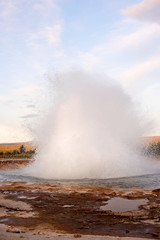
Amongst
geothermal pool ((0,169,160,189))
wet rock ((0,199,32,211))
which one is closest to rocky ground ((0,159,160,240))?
wet rock ((0,199,32,211))

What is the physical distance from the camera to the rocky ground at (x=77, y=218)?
5824 millimetres

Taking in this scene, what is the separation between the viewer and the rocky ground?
5.82 meters

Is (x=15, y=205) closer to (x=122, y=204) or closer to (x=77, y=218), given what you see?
(x=77, y=218)

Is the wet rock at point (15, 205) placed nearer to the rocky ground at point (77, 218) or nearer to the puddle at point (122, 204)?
the rocky ground at point (77, 218)

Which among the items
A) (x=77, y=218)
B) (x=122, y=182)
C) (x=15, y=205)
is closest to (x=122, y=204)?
(x=77, y=218)

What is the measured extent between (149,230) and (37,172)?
18354 mm

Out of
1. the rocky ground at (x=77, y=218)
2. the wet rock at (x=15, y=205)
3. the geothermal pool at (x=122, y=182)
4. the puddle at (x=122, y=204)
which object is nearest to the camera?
the rocky ground at (x=77, y=218)

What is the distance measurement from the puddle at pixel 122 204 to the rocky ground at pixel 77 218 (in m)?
0.07

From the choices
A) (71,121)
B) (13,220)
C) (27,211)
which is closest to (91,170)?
(71,121)

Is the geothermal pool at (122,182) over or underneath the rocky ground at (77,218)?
over

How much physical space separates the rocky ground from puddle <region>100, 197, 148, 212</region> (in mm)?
75

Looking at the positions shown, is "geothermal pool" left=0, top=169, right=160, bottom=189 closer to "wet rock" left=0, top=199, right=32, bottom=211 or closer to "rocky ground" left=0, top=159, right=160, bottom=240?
"rocky ground" left=0, top=159, right=160, bottom=240

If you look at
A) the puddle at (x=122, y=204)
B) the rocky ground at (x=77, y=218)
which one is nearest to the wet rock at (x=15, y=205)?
the rocky ground at (x=77, y=218)

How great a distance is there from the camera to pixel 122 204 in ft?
30.9
